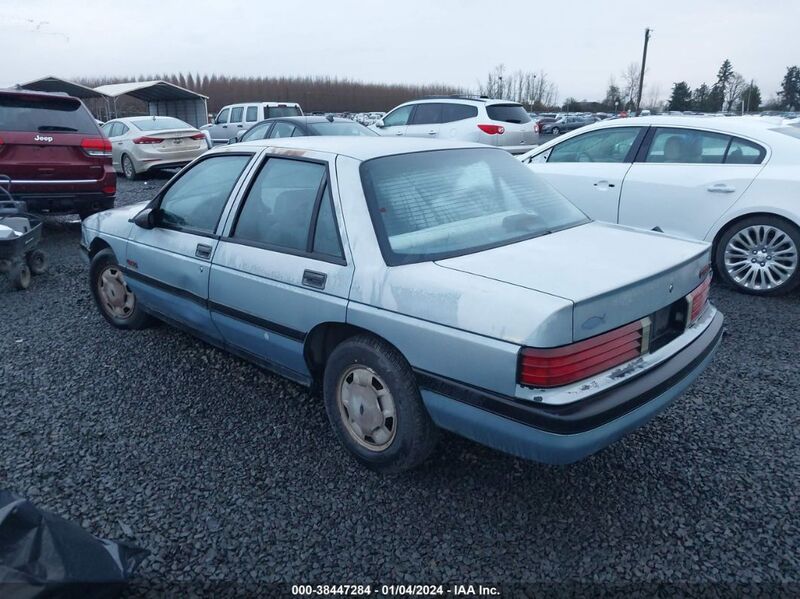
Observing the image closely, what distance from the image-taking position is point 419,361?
261 centimetres

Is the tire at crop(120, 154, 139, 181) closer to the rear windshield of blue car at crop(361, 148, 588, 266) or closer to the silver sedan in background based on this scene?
the silver sedan in background

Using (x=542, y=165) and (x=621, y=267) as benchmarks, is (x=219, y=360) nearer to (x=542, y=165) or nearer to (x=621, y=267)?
(x=621, y=267)

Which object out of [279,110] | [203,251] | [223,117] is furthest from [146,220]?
[223,117]

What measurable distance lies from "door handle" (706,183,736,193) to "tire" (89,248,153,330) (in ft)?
16.4

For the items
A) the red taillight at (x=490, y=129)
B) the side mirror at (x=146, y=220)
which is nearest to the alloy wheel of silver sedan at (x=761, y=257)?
the side mirror at (x=146, y=220)

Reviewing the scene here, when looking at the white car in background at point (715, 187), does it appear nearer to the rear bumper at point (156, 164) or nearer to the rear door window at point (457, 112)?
the rear door window at point (457, 112)

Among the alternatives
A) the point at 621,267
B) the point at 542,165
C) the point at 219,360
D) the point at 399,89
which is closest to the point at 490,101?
the point at 542,165

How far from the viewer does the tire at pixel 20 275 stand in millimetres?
5949

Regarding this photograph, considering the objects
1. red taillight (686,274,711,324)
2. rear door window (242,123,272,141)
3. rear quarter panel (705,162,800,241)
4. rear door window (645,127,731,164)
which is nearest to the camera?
red taillight (686,274,711,324)

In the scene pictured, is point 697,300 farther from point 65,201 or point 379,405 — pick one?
point 65,201

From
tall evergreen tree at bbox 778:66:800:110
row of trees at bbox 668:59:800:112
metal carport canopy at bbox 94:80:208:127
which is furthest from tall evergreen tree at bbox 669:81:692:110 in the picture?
metal carport canopy at bbox 94:80:208:127

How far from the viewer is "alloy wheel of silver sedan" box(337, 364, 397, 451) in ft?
9.39

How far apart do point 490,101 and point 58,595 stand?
12361mm

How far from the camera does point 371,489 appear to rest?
2920mm
